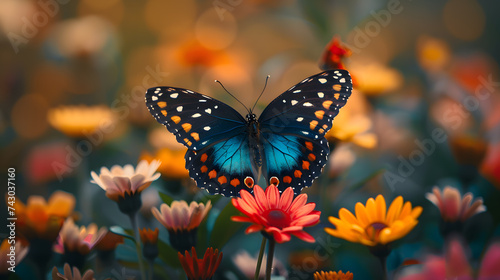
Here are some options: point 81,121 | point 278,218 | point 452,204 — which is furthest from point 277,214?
point 81,121

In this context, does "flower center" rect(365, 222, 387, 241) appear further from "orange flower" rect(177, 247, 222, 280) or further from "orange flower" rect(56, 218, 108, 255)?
"orange flower" rect(56, 218, 108, 255)

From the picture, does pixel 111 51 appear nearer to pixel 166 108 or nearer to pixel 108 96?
pixel 108 96

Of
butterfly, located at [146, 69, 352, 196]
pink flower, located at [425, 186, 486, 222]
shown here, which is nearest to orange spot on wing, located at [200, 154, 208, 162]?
butterfly, located at [146, 69, 352, 196]

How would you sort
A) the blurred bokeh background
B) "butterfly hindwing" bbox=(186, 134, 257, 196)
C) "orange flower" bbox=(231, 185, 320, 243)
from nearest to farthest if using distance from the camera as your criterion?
"orange flower" bbox=(231, 185, 320, 243) → "butterfly hindwing" bbox=(186, 134, 257, 196) → the blurred bokeh background

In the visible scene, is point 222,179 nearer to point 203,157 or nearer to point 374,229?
point 203,157

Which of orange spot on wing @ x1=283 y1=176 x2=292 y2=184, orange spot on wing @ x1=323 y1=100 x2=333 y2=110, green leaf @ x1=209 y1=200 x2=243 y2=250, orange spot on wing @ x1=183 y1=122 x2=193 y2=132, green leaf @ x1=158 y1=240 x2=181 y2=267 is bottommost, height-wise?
green leaf @ x1=158 y1=240 x2=181 y2=267

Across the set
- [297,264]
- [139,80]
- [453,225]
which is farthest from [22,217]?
[139,80]

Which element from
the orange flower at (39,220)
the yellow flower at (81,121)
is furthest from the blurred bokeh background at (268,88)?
the orange flower at (39,220)

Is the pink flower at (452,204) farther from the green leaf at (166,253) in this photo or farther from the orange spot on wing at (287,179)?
the green leaf at (166,253)
